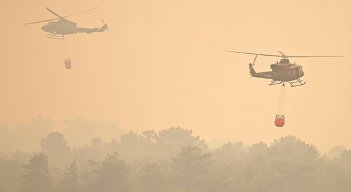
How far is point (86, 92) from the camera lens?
7184mm

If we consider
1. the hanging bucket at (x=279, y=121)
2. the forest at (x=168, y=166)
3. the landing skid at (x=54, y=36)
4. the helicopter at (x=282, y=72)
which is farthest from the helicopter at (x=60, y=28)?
the hanging bucket at (x=279, y=121)

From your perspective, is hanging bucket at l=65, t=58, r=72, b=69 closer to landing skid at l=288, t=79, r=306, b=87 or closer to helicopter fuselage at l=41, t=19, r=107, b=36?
helicopter fuselage at l=41, t=19, r=107, b=36

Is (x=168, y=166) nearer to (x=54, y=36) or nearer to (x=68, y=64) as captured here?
(x=68, y=64)

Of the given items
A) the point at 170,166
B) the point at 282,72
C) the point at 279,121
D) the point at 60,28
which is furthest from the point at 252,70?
the point at 60,28

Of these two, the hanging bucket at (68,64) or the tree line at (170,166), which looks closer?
the tree line at (170,166)

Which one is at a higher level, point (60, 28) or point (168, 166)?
point (60, 28)

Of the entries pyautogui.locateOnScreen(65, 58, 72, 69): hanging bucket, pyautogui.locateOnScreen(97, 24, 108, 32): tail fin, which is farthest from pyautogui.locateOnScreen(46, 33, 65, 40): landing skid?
pyautogui.locateOnScreen(97, 24, 108, 32): tail fin

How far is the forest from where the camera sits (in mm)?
6883

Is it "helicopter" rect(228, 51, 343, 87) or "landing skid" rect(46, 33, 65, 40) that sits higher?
"landing skid" rect(46, 33, 65, 40)

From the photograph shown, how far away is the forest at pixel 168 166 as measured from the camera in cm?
688

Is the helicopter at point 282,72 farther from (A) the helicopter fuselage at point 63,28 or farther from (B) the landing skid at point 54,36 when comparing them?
(B) the landing skid at point 54,36

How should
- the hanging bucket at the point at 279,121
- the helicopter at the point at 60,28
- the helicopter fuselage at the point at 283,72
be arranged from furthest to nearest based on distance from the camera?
the hanging bucket at the point at 279,121
the helicopter at the point at 60,28
the helicopter fuselage at the point at 283,72

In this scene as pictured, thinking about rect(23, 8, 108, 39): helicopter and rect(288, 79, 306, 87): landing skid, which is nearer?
rect(23, 8, 108, 39): helicopter

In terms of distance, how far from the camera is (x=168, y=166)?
7.01m
